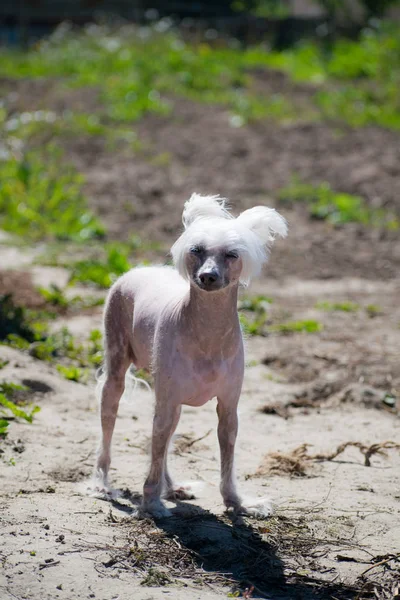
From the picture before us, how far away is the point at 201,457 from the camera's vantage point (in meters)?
5.78

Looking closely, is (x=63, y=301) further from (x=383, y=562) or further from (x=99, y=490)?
(x=383, y=562)

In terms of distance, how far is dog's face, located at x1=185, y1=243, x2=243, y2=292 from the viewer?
4.34m

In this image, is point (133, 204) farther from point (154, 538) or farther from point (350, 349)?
A: point (154, 538)

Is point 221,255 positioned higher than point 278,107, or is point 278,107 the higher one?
point 221,255

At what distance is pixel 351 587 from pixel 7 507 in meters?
1.69

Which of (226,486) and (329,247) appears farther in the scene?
(329,247)

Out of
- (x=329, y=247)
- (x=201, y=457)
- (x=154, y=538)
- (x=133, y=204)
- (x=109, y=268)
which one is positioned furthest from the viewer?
(x=133, y=204)

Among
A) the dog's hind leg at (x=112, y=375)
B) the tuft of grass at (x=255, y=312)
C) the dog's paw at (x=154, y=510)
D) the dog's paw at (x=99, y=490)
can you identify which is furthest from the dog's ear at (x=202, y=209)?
the tuft of grass at (x=255, y=312)

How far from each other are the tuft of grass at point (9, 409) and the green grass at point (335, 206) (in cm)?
675

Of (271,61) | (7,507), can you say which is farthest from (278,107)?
(7,507)

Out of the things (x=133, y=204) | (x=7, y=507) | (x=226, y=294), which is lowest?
(x=133, y=204)

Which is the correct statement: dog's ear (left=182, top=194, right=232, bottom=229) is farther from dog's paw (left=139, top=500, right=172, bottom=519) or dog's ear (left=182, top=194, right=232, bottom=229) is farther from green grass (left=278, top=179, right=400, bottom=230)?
green grass (left=278, top=179, right=400, bottom=230)

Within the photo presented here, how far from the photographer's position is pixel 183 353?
4684 millimetres

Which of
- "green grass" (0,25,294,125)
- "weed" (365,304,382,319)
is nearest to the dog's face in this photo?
"weed" (365,304,382,319)
